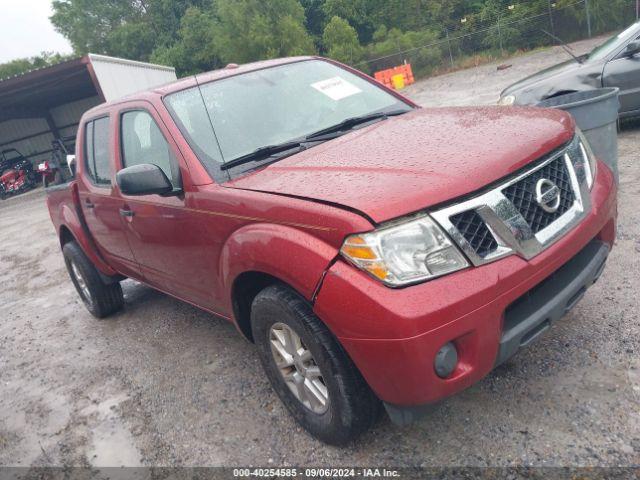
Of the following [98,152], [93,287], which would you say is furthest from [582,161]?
[93,287]

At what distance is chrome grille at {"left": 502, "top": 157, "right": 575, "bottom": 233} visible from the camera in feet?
6.88

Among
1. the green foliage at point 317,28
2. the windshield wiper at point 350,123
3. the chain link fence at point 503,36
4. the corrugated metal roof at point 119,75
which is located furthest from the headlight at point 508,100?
the green foliage at point 317,28

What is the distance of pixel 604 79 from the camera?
240 inches

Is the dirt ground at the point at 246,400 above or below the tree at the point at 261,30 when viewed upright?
below

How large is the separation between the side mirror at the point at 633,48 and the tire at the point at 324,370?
5845mm

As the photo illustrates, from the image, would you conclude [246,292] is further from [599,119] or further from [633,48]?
[633,48]

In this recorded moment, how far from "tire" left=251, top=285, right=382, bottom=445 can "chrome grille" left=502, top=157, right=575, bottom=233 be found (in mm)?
924

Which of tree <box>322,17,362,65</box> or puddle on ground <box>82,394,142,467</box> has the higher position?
tree <box>322,17,362,65</box>

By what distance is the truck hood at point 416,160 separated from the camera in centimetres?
196

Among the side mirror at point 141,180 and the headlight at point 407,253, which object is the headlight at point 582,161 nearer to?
the headlight at point 407,253

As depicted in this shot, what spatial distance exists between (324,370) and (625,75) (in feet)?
19.0

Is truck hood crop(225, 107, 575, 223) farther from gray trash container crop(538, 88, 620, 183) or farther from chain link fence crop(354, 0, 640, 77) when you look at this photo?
chain link fence crop(354, 0, 640, 77)

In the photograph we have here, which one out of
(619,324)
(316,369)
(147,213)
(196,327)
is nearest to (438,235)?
(316,369)

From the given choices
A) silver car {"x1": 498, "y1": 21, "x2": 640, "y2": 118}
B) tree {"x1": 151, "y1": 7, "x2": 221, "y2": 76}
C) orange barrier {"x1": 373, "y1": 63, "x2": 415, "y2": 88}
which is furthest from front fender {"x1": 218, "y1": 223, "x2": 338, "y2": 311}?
tree {"x1": 151, "y1": 7, "x2": 221, "y2": 76}
